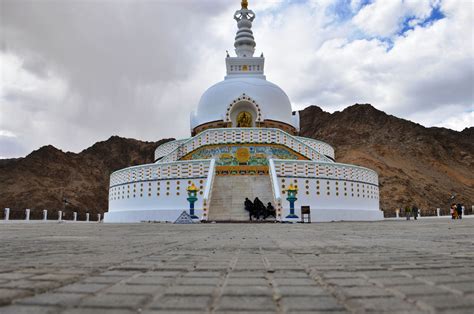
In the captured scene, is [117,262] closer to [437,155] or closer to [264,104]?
[264,104]

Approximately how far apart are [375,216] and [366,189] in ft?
6.47

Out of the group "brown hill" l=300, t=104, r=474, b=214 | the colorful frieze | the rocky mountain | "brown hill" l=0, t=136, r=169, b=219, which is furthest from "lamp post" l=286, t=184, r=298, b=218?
"brown hill" l=0, t=136, r=169, b=219

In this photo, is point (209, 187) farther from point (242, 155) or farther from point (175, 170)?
point (242, 155)

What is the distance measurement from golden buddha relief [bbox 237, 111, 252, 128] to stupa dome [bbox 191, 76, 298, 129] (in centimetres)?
121

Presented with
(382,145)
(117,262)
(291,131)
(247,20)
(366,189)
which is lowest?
(117,262)

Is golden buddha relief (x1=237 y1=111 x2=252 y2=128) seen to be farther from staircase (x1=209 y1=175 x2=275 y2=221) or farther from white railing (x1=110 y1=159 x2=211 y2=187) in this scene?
white railing (x1=110 y1=159 x2=211 y2=187)

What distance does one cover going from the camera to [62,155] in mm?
73000

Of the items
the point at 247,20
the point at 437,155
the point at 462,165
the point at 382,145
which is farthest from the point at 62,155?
the point at 462,165

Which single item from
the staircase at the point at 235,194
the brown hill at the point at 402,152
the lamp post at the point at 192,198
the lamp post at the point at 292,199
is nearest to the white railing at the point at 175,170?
the staircase at the point at 235,194

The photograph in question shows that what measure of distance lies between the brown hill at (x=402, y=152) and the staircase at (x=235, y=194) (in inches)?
1385

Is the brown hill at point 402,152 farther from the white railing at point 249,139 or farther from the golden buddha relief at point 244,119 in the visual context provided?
the white railing at point 249,139

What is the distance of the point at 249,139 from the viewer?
28.9m

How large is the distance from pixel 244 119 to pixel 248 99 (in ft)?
5.90

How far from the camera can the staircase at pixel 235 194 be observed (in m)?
22.8
